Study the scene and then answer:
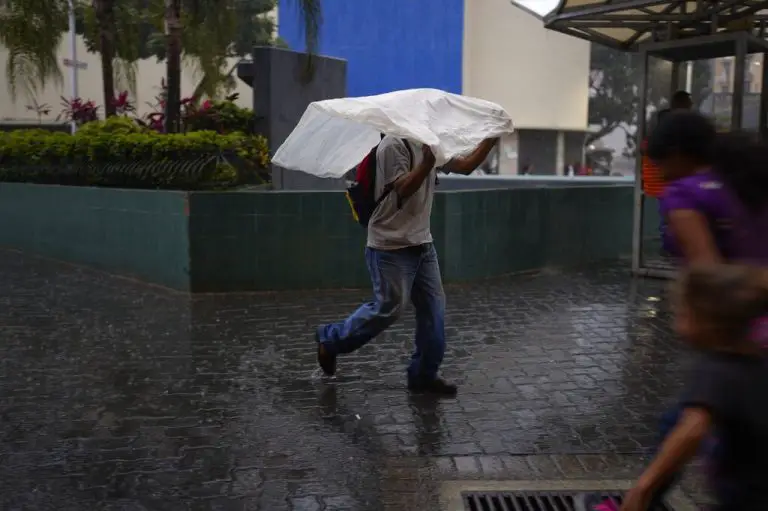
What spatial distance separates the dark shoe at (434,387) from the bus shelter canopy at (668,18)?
4598 millimetres

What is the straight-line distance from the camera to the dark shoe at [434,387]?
17.4ft

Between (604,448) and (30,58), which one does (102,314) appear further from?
(30,58)

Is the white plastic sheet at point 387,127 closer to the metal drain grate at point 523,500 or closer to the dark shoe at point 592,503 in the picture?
the metal drain grate at point 523,500

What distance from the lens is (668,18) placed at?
8836 mm

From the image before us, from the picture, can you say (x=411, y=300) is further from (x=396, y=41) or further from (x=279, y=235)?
(x=396, y=41)

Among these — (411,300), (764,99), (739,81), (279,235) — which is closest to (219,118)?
(279,235)

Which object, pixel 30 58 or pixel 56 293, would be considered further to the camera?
pixel 30 58

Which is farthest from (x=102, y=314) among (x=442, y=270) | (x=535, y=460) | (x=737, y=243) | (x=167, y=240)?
(x=737, y=243)

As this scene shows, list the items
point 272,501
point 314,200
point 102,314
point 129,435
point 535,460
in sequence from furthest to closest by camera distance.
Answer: point 314,200, point 102,314, point 129,435, point 535,460, point 272,501

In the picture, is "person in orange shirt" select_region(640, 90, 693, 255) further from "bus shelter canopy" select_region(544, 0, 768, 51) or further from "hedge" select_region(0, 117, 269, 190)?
"hedge" select_region(0, 117, 269, 190)

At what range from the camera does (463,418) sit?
4.92m

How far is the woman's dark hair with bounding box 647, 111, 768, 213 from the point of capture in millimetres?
2689

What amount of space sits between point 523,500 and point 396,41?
3244 centimetres

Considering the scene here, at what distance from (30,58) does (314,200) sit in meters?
7.83
